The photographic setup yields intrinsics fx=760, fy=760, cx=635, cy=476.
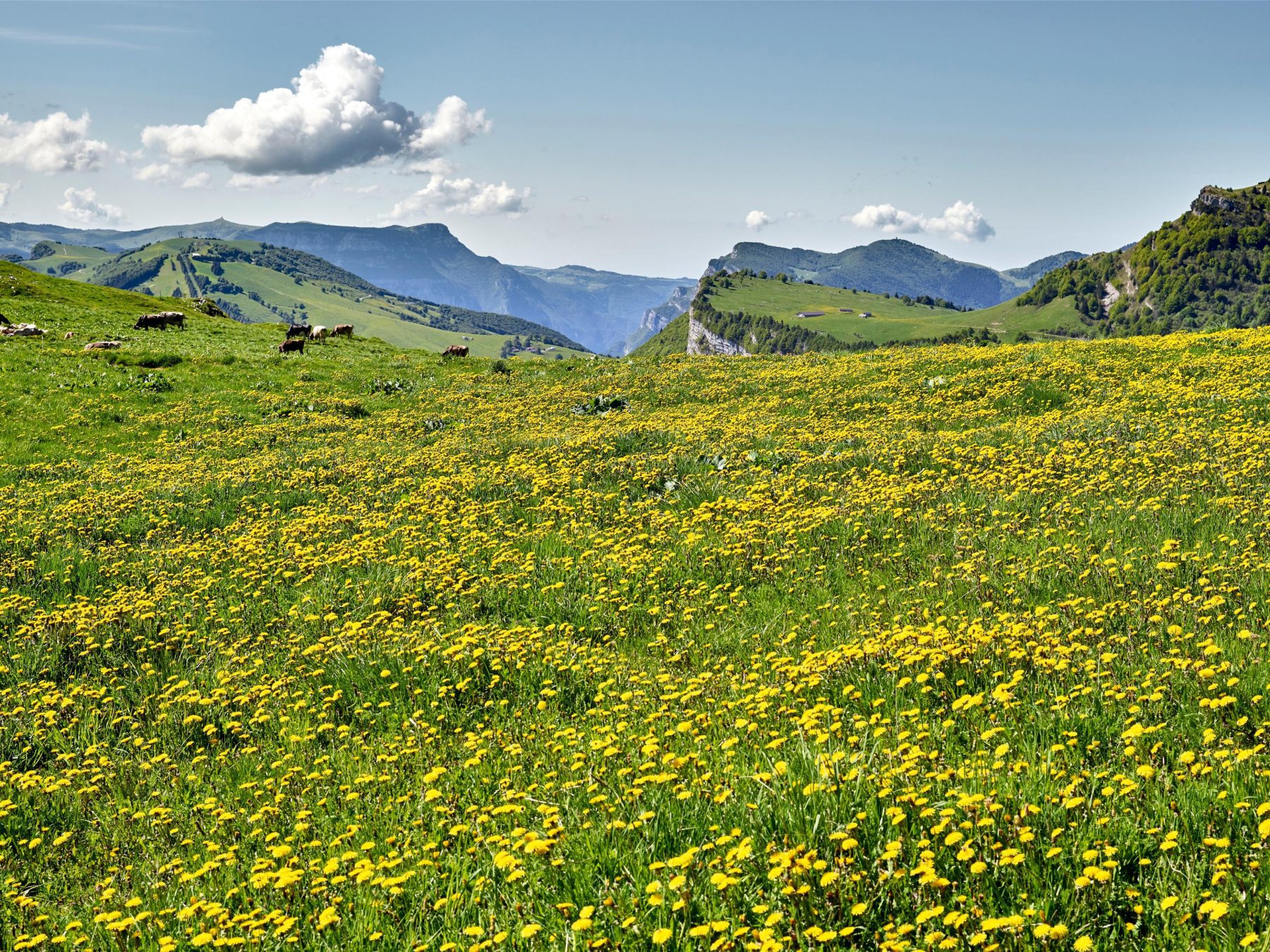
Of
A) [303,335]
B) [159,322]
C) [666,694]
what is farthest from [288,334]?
[666,694]

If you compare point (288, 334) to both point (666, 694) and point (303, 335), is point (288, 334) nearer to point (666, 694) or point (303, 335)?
point (303, 335)

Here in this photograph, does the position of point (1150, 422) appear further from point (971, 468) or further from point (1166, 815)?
point (1166, 815)

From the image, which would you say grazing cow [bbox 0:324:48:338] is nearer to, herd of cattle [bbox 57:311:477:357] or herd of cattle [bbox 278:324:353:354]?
herd of cattle [bbox 57:311:477:357]

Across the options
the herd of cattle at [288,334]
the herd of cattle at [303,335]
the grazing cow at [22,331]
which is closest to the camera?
the herd of cattle at [288,334]

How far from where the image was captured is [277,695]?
→ 25.3 feet

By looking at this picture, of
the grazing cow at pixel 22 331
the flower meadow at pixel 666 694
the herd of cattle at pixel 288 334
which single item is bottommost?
the flower meadow at pixel 666 694

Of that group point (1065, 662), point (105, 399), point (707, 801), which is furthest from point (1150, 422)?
point (105, 399)

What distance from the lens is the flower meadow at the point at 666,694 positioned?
395 centimetres

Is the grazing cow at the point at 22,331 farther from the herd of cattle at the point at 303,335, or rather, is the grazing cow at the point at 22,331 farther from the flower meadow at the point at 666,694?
the flower meadow at the point at 666,694

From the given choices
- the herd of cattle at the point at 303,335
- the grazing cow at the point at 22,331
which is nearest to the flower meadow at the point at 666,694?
the herd of cattle at the point at 303,335

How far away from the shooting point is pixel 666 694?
6.44 meters

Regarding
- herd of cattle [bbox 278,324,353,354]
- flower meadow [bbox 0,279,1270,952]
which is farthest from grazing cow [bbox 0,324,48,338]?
flower meadow [bbox 0,279,1270,952]

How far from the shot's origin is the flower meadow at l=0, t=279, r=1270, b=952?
156 inches

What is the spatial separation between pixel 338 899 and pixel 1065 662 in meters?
5.39
